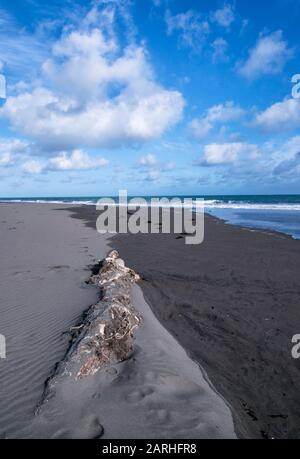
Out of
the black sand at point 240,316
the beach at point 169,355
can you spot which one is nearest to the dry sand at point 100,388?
the beach at point 169,355

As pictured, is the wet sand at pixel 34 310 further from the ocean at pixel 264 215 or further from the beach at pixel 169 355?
the ocean at pixel 264 215

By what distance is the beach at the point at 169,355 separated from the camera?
11.9ft

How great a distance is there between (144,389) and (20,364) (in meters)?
1.93

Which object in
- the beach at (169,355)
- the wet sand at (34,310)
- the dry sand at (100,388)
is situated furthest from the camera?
the wet sand at (34,310)

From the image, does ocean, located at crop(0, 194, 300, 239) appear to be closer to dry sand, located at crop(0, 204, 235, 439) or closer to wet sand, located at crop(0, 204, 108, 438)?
wet sand, located at crop(0, 204, 108, 438)

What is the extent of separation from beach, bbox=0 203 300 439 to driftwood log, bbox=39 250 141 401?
0.14 m

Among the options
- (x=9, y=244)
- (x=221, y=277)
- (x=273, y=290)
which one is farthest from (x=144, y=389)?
(x=9, y=244)

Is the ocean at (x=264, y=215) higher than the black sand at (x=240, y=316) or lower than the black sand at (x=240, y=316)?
higher

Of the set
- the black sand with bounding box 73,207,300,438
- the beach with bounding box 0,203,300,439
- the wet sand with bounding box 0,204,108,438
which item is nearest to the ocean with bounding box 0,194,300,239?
the black sand with bounding box 73,207,300,438

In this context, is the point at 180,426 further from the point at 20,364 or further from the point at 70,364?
the point at 20,364

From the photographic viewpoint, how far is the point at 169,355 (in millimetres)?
5141

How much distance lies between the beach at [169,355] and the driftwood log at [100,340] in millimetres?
143

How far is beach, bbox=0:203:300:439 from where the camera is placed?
3641 millimetres

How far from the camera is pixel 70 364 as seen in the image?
439 cm
